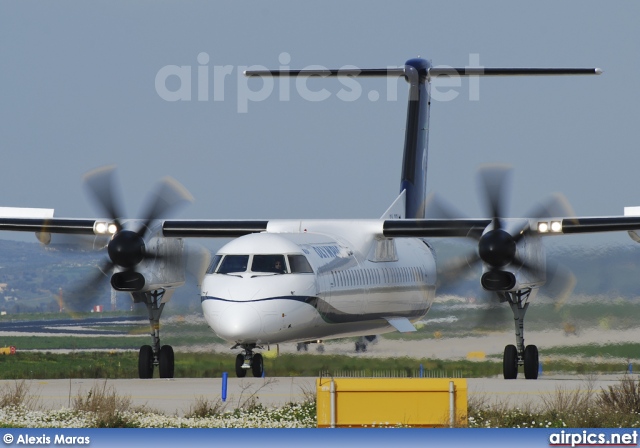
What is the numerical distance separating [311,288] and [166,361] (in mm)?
6556

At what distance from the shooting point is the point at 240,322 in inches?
857

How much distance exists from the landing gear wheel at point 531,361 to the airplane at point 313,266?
0.02 m

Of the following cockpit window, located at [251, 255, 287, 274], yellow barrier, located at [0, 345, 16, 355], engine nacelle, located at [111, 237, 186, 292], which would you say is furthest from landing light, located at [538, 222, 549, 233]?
yellow barrier, located at [0, 345, 16, 355]

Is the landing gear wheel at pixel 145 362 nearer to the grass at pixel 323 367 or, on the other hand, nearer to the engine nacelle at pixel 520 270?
the grass at pixel 323 367

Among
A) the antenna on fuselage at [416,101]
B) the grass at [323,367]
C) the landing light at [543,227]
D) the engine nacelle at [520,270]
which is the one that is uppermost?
the antenna on fuselage at [416,101]

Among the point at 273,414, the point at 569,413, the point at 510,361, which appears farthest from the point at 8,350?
the point at 569,413

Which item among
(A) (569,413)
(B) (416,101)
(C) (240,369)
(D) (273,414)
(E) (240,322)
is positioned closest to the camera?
(A) (569,413)

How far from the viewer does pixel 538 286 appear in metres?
28.1

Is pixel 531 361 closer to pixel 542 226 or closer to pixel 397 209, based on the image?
pixel 542 226

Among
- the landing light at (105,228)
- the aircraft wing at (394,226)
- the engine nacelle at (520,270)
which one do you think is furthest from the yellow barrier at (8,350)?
the engine nacelle at (520,270)

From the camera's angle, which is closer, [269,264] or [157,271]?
[269,264]

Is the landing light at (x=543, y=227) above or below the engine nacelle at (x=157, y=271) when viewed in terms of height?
above

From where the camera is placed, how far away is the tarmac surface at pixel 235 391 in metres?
21.0

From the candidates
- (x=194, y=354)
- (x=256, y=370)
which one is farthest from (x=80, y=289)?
(x=256, y=370)
